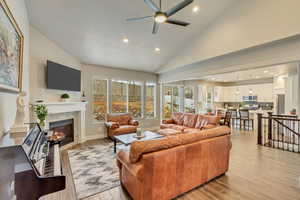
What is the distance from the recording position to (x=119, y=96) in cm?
625

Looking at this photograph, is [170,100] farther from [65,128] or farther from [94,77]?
[65,128]

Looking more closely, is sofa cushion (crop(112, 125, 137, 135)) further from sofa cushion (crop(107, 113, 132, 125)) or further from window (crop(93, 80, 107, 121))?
window (crop(93, 80, 107, 121))

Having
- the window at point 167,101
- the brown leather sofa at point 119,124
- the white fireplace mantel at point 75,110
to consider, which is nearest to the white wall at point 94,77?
the white fireplace mantel at point 75,110

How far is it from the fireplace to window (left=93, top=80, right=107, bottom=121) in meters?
1.08

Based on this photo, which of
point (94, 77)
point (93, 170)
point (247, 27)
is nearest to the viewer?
point (93, 170)

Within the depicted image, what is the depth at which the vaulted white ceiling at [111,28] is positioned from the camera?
120 inches

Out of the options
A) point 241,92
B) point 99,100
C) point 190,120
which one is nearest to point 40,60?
point 99,100

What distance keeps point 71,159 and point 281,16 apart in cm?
566

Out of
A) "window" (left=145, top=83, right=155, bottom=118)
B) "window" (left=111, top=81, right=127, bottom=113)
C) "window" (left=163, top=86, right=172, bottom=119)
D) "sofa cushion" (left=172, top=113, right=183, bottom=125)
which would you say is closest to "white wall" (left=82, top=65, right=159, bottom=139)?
"window" (left=111, top=81, right=127, bottom=113)

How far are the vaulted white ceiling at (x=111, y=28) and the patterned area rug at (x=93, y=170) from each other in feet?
10.2

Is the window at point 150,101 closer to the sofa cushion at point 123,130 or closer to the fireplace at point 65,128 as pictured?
the sofa cushion at point 123,130

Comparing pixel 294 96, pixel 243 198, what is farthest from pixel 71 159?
pixel 294 96

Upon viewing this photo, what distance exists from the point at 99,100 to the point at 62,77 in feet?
6.16

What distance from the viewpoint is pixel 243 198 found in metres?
2.12
